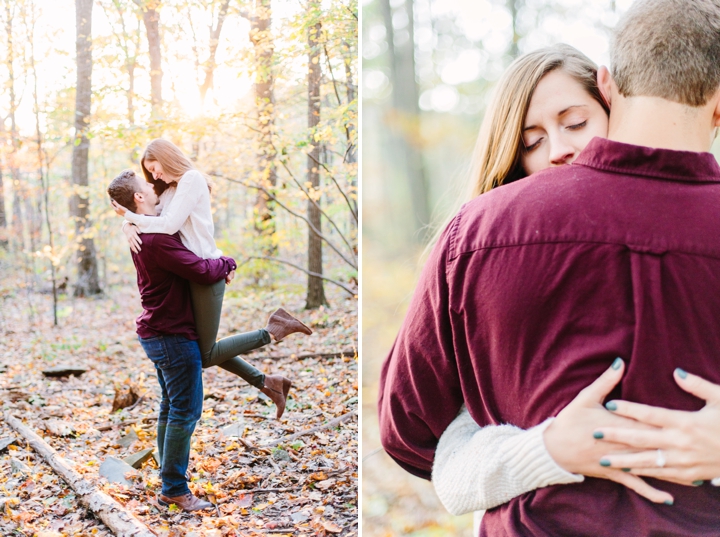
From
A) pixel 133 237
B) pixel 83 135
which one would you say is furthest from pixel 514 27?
pixel 83 135

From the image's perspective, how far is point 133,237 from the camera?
220 centimetres

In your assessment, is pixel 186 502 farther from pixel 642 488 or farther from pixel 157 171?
pixel 642 488

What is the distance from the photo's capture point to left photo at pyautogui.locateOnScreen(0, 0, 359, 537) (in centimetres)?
228

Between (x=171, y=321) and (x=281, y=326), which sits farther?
(x=281, y=326)

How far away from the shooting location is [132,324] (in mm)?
5859

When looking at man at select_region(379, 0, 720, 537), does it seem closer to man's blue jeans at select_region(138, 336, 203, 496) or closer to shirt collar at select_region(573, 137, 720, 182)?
shirt collar at select_region(573, 137, 720, 182)

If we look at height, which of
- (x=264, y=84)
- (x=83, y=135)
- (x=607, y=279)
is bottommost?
(x=607, y=279)

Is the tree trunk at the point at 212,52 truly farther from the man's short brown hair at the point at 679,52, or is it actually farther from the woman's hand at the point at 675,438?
the woman's hand at the point at 675,438

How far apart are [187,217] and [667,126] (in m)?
1.73

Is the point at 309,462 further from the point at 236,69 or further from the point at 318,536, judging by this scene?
the point at 236,69

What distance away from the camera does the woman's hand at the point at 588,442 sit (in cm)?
102

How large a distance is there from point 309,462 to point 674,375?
2034 mm

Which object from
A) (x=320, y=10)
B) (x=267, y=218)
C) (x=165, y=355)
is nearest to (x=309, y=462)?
(x=165, y=355)

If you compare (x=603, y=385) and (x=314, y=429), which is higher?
(x=603, y=385)
